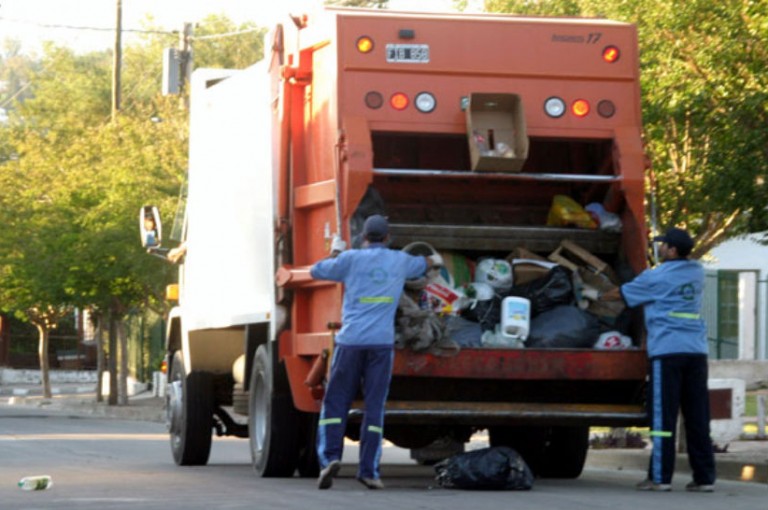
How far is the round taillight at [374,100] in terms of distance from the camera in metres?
11.2

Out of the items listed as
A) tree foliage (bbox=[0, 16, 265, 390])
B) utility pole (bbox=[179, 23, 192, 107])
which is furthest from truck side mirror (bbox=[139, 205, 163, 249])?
utility pole (bbox=[179, 23, 192, 107])

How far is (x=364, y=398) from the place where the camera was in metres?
10.9

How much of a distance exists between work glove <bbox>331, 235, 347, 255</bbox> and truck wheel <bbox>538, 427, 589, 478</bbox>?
3.04 m

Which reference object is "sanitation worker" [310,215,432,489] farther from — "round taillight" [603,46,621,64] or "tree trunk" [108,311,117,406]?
"tree trunk" [108,311,117,406]

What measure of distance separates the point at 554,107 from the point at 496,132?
469mm

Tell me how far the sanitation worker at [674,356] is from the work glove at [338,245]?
5.85 ft

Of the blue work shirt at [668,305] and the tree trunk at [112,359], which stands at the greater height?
the blue work shirt at [668,305]

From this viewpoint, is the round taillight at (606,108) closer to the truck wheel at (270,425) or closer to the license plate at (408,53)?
the license plate at (408,53)

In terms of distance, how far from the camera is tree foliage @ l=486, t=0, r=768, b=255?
44.3ft

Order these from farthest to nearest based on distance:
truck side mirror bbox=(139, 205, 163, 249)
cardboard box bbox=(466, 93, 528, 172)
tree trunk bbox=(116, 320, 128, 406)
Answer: tree trunk bbox=(116, 320, 128, 406) → truck side mirror bbox=(139, 205, 163, 249) → cardboard box bbox=(466, 93, 528, 172)

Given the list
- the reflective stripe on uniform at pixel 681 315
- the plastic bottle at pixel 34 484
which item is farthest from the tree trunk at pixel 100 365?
the reflective stripe on uniform at pixel 681 315

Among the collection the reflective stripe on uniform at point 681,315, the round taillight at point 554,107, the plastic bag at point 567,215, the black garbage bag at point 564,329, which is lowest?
the black garbage bag at point 564,329

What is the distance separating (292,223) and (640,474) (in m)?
4.27

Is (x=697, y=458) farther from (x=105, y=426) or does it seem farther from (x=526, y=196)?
(x=105, y=426)
